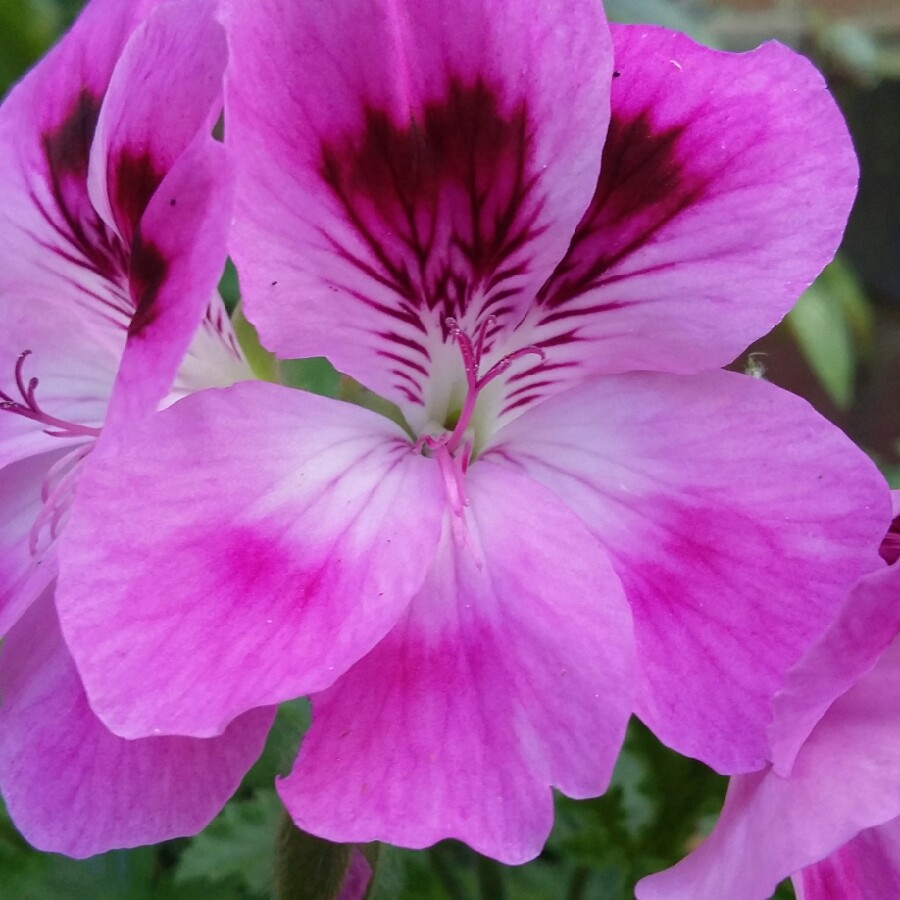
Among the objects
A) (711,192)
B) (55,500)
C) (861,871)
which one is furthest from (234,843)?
(711,192)

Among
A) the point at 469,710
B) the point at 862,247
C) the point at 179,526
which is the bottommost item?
the point at 862,247

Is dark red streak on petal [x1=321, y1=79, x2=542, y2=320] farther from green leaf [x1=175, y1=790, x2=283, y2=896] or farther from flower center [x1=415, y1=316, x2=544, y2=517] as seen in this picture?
green leaf [x1=175, y1=790, x2=283, y2=896]

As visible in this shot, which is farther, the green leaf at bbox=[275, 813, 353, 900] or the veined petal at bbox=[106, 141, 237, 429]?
the green leaf at bbox=[275, 813, 353, 900]

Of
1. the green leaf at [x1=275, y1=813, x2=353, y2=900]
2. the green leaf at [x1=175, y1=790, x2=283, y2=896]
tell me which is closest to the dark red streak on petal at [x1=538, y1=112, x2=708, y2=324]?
the green leaf at [x1=275, y1=813, x2=353, y2=900]

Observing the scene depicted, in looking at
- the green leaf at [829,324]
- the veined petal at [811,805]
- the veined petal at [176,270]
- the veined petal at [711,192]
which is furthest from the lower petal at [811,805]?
the green leaf at [829,324]

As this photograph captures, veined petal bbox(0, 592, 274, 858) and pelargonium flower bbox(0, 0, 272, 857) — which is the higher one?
pelargonium flower bbox(0, 0, 272, 857)

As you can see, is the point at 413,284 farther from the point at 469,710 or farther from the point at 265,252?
the point at 469,710

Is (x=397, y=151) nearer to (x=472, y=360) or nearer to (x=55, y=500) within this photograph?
(x=472, y=360)

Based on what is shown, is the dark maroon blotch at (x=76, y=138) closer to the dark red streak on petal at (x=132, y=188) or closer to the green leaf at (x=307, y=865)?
the dark red streak on petal at (x=132, y=188)

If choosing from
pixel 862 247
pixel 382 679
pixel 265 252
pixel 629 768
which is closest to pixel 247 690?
pixel 382 679
